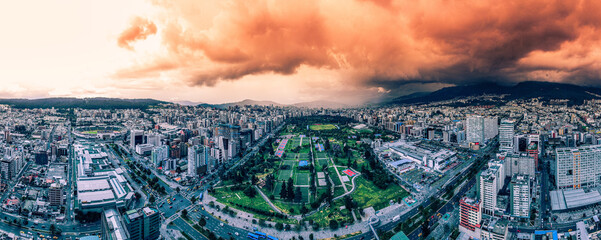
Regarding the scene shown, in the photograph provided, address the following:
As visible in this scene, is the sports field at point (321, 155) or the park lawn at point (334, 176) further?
the sports field at point (321, 155)

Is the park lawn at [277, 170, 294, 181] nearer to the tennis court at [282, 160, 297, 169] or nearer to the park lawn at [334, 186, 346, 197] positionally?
the tennis court at [282, 160, 297, 169]

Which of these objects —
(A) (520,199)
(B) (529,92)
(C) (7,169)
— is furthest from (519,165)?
(B) (529,92)

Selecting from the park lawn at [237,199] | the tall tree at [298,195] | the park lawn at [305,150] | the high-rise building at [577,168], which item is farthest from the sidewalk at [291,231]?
the park lawn at [305,150]

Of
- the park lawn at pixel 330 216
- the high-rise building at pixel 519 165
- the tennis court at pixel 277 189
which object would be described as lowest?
the park lawn at pixel 330 216

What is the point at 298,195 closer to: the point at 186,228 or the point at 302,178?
the point at 302,178

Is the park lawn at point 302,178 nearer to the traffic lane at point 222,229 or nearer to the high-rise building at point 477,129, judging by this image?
the traffic lane at point 222,229

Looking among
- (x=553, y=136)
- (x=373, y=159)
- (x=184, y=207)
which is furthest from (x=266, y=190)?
(x=553, y=136)

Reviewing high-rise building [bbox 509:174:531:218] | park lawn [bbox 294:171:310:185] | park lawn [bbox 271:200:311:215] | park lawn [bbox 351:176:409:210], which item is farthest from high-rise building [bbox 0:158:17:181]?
high-rise building [bbox 509:174:531:218]
